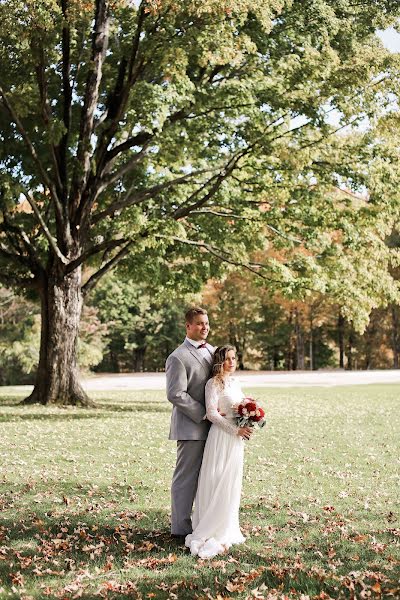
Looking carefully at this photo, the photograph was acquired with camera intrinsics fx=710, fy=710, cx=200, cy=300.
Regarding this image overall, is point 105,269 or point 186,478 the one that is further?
point 105,269

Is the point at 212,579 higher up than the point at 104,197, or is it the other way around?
the point at 104,197

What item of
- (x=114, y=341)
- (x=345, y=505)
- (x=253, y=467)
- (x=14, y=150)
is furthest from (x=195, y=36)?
(x=114, y=341)

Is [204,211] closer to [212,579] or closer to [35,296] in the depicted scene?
[35,296]

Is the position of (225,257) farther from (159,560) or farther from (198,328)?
(159,560)

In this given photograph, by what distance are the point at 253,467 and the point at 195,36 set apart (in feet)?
33.6

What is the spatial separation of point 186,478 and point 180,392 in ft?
2.75

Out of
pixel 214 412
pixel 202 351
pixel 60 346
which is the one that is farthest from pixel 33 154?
pixel 214 412

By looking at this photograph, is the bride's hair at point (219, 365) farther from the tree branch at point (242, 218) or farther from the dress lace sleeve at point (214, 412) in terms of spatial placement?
the tree branch at point (242, 218)

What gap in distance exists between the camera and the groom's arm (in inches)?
253

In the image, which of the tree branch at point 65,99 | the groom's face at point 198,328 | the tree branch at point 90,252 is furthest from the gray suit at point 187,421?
the tree branch at point 90,252

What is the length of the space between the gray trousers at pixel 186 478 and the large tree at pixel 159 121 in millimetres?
10894

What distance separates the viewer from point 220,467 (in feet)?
20.8

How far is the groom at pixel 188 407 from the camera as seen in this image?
6.45 m

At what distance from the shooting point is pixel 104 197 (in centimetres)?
2316
